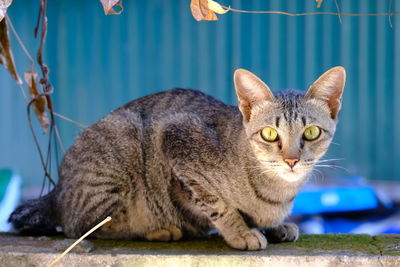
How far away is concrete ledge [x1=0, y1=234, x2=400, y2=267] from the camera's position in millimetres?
2346

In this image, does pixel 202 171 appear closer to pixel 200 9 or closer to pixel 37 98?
pixel 200 9

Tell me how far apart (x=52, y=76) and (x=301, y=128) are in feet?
12.3

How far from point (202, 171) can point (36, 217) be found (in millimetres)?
887

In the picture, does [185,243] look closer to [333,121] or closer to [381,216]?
[333,121]

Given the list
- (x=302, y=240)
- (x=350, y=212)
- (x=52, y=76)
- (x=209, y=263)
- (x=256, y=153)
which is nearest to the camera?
(x=209, y=263)

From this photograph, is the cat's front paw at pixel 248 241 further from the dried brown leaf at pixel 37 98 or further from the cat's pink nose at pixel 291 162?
the dried brown leaf at pixel 37 98

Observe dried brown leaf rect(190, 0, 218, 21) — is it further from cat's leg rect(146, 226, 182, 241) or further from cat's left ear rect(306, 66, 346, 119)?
cat's leg rect(146, 226, 182, 241)

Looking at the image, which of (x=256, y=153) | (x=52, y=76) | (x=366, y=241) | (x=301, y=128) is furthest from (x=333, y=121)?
(x=52, y=76)

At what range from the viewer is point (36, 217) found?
2.91m

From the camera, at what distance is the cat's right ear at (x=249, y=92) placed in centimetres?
256

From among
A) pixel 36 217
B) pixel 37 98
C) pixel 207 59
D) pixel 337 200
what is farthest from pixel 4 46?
pixel 337 200

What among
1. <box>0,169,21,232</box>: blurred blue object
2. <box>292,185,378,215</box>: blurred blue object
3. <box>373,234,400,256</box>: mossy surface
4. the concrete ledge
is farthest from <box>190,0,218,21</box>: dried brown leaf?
<box>292,185,378,215</box>: blurred blue object

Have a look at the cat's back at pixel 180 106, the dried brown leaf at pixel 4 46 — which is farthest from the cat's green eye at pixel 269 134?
the dried brown leaf at pixel 4 46

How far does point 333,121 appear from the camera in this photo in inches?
103
